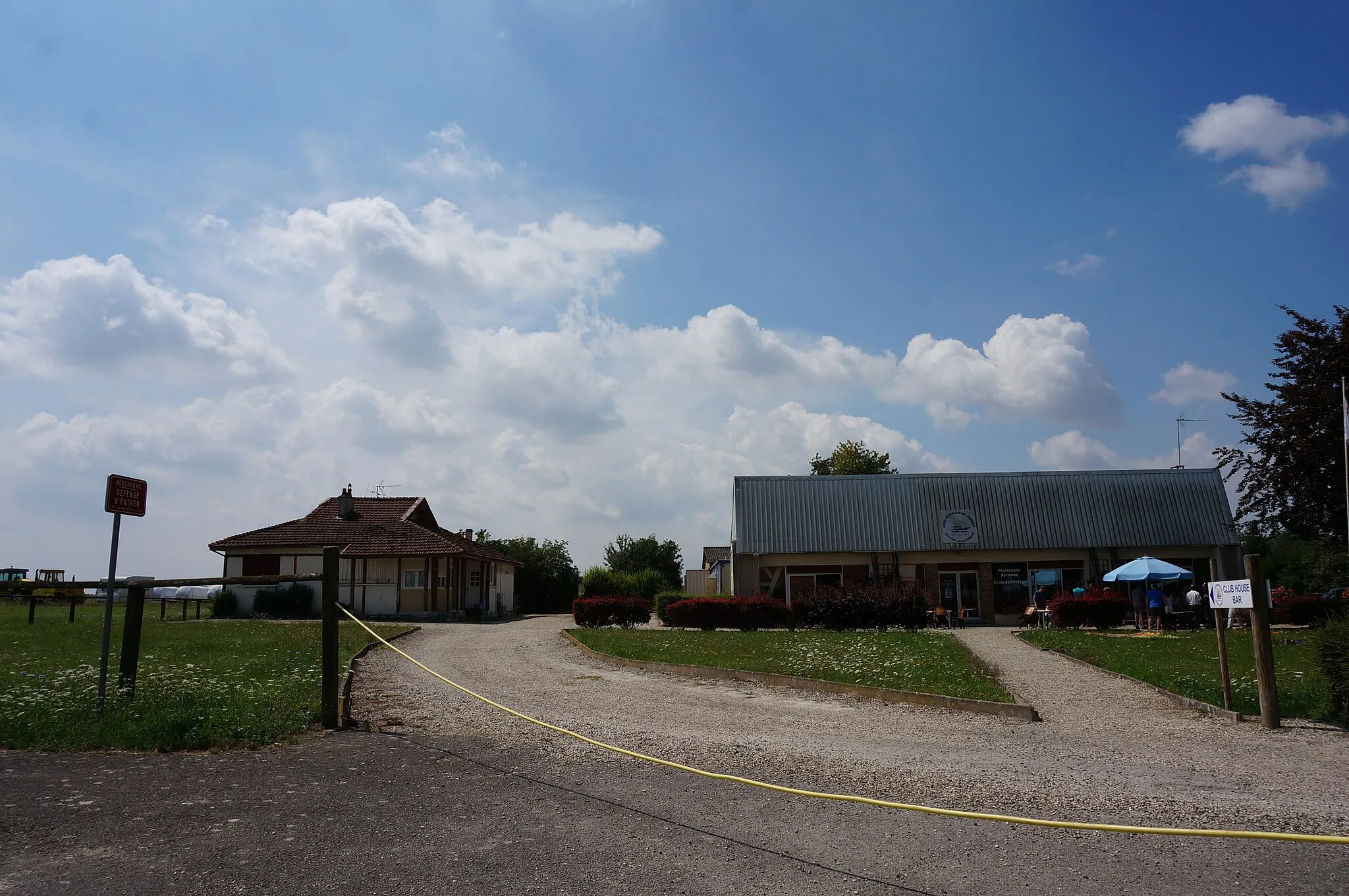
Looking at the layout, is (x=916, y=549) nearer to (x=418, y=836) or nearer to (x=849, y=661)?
(x=849, y=661)

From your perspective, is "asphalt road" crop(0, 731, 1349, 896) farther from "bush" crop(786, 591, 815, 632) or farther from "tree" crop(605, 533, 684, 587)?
"tree" crop(605, 533, 684, 587)

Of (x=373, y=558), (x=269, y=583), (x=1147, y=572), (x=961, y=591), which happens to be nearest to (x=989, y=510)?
(x=961, y=591)

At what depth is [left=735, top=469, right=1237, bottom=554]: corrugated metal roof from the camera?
36781mm

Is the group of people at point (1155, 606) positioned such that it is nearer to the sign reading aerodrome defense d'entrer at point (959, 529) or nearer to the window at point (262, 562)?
the sign reading aerodrome defense d'entrer at point (959, 529)

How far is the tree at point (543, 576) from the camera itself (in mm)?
55344

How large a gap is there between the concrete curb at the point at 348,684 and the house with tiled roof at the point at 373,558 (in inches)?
513

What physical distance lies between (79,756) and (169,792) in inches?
77.5

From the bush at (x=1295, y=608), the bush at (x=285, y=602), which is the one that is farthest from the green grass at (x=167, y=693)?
the bush at (x=1295, y=608)

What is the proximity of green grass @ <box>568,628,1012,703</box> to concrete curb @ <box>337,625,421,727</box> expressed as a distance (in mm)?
4657

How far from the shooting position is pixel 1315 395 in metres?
25.9

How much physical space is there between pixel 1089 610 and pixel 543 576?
1372 inches

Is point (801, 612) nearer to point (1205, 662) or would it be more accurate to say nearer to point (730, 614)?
point (730, 614)

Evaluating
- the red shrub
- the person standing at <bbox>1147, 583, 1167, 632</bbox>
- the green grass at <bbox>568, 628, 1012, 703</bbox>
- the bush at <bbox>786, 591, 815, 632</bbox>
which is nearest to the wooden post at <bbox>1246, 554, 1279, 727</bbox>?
the green grass at <bbox>568, 628, 1012, 703</bbox>

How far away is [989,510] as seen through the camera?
37.9 meters
